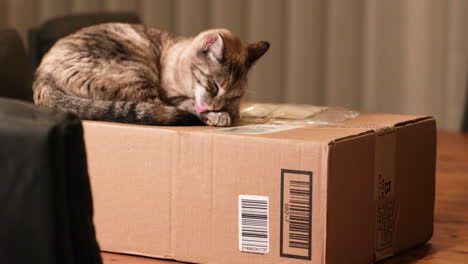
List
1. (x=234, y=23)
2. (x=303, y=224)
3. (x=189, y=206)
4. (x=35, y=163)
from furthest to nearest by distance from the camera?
(x=234, y=23)
(x=189, y=206)
(x=303, y=224)
(x=35, y=163)

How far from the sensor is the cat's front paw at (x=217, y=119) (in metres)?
1.36

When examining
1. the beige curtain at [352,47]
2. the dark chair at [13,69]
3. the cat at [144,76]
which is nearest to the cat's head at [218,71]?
Answer: the cat at [144,76]

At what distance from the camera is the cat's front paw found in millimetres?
1359

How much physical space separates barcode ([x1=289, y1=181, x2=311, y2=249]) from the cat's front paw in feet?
0.90

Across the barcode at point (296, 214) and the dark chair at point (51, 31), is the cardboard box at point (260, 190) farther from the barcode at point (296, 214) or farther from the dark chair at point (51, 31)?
the dark chair at point (51, 31)

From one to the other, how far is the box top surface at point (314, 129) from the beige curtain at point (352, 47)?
1.63 meters

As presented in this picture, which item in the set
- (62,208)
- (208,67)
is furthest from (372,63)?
(62,208)

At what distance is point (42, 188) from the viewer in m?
0.50

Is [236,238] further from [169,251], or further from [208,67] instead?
[208,67]

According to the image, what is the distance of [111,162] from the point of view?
1309mm

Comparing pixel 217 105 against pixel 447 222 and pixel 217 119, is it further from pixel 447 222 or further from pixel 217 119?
pixel 447 222

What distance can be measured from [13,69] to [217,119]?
3.61 ft

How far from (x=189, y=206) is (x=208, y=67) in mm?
411

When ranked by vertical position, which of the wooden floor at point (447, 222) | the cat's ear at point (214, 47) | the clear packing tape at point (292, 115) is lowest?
the wooden floor at point (447, 222)
